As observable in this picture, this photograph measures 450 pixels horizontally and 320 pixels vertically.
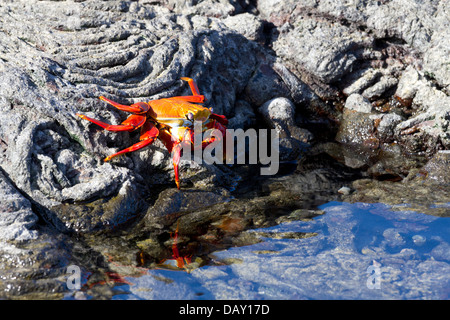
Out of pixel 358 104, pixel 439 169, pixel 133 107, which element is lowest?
pixel 439 169

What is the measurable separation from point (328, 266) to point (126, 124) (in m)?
2.88

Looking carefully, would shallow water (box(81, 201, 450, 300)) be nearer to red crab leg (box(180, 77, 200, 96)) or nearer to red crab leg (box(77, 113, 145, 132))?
red crab leg (box(77, 113, 145, 132))

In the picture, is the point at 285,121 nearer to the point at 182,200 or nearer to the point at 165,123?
the point at 165,123

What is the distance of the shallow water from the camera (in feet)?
13.4

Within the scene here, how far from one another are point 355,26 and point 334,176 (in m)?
3.37

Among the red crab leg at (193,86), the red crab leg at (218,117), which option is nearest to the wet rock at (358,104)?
the red crab leg at (218,117)

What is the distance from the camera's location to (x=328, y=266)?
4488 mm

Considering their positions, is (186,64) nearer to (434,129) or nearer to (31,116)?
(31,116)

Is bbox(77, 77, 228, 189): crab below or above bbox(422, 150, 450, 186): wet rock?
above

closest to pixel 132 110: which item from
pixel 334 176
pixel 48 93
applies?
pixel 48 93

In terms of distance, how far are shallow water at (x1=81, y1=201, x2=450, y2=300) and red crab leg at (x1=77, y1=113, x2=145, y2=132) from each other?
6.10 ft

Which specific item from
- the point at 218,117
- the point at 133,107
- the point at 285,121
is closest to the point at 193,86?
the point at 218,117

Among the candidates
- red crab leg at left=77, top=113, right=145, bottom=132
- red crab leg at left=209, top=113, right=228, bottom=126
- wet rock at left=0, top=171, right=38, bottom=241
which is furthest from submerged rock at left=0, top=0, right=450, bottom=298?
red crab leg at left=209, top=113, right=228, bottom=126

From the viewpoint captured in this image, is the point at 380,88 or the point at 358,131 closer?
the point at 358,131
